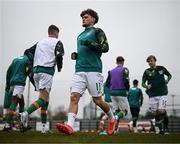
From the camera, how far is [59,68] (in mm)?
7727

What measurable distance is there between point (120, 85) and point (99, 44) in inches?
149

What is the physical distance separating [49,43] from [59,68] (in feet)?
1.89

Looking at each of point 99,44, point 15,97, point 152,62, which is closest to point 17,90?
point 15,97

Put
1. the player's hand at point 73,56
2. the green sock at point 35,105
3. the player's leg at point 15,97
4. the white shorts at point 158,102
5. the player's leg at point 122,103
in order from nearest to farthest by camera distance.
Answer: the player's hand at point 73,56 → the green sock at point 35,105 → the player's leg at point 15,97 → the player's leg at point 122,103 → the white shorts at point 158,102

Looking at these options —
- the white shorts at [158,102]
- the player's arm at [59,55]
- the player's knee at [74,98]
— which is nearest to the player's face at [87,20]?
the player's arm at [59,55]

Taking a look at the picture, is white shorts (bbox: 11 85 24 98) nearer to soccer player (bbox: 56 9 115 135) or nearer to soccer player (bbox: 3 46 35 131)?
soccer player (bbox: 3 46 35 131)

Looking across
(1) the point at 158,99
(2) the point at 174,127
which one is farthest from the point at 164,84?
(2) the point at 174,127

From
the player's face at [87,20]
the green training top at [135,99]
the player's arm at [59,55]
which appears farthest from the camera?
the green training top at [135,99]

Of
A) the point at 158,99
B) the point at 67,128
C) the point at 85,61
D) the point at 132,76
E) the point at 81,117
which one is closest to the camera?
the point at 67,128

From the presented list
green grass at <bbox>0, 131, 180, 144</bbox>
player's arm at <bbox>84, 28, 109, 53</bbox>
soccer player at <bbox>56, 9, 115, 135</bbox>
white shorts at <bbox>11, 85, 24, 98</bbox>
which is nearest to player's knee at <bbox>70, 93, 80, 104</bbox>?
soccer player at <bbox>56, 9, 115, 135</bbox>

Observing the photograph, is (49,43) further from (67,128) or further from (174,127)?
(174,127)

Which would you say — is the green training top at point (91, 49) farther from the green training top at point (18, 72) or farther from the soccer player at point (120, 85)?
the soccer player at point (120, 85)

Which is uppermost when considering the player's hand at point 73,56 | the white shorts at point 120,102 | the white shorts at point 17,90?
the player's hand at point 73,56

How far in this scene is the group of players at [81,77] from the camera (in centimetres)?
654
